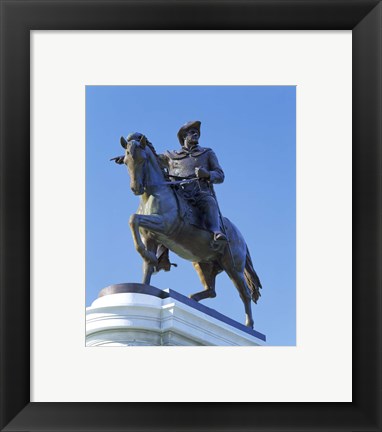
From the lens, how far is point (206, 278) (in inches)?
761

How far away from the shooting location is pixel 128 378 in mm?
13094

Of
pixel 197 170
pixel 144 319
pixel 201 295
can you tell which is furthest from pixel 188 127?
pixel 144 319

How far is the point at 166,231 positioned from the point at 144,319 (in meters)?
1.90

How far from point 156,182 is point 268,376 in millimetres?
5439

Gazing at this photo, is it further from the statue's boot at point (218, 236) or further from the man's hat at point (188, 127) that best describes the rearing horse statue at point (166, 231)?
the man's hat at point (188, 127)

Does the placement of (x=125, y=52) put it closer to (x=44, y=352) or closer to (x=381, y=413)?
(x=44, y=352)

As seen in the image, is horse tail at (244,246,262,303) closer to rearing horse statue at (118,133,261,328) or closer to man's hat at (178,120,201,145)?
rearing horse statue at (118,133,261,328)

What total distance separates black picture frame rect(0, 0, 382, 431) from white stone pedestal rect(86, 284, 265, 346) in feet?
12.3

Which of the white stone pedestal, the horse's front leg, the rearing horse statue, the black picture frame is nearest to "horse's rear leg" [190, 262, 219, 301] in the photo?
the rearing horse statue

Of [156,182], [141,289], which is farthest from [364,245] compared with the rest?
[156,182]

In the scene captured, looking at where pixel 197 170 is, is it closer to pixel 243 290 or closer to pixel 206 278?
pixel 206 278

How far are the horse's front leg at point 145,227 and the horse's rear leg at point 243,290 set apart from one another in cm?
185

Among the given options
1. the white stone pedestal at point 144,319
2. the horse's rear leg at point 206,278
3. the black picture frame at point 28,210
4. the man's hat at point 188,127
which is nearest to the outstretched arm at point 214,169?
the man's hat at point 188,127

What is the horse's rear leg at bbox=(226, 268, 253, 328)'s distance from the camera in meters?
19.4
